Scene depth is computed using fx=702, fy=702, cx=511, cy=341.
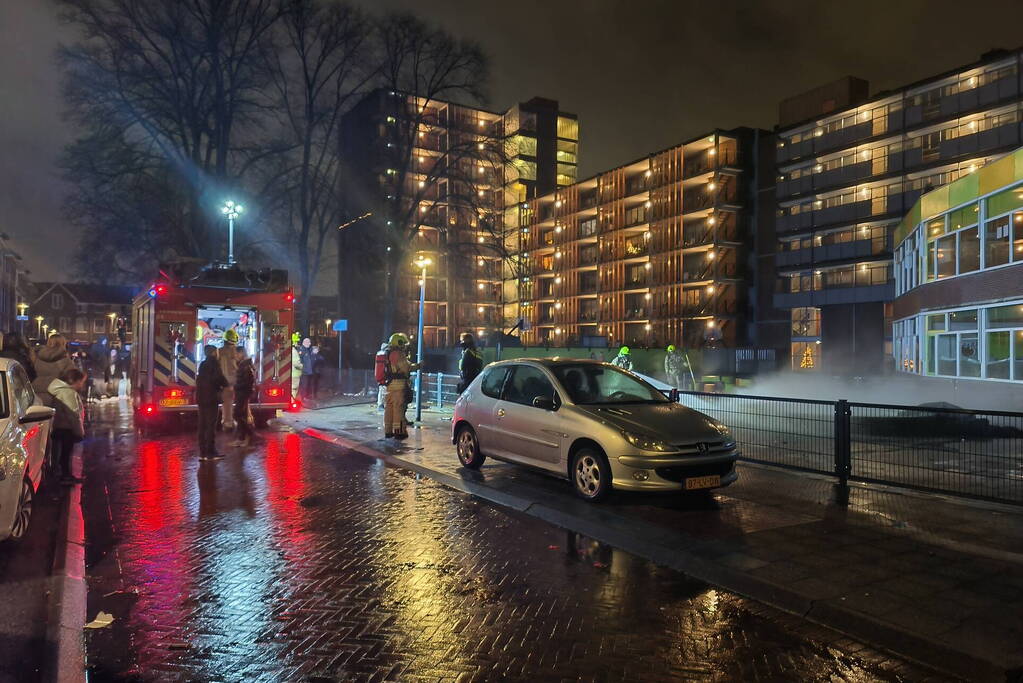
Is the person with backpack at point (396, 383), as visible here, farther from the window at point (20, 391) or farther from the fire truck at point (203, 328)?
the window at point (20, 391)

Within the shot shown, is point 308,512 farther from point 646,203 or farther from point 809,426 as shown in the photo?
point 646,203

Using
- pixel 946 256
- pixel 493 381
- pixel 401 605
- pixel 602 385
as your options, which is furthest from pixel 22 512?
pixel 946 256

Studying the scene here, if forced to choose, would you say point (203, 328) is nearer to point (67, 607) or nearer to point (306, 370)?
point (306, 370)

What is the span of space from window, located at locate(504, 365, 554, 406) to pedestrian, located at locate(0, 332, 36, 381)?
6596mm

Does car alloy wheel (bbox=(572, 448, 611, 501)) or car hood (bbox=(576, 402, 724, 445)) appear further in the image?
car alloy wheel (bbox=(572, 448, 611, 501))

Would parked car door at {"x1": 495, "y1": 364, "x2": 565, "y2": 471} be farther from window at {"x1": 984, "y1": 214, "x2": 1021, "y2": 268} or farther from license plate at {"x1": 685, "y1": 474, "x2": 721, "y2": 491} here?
window at {"x1": 984, "y1": 214, "x2": 1021, "y2": 268}

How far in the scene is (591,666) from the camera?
3887 mm

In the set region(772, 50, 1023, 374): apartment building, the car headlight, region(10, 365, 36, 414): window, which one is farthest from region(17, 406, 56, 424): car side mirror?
region(772, 50, 1023, 374): apartment building

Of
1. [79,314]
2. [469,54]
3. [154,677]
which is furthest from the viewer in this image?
[79,314]

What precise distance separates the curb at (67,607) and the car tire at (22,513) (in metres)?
0.33

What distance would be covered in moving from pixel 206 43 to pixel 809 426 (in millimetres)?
25686

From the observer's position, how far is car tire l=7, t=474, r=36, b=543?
5.60 metres

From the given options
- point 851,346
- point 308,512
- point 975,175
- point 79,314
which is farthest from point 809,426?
point 79,314

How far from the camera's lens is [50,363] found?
363 inches
